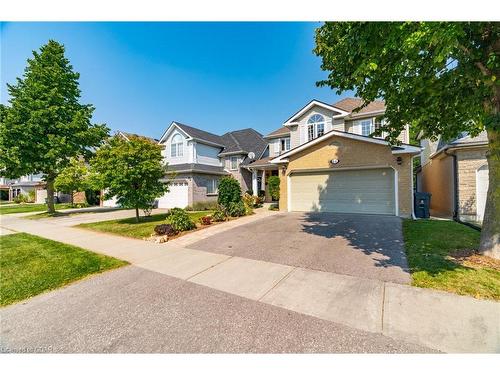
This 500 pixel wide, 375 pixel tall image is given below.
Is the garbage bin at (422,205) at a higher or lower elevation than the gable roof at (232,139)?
lower

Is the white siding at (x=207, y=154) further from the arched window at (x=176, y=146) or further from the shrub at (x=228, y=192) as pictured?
the shrub at (x=228, y=192)

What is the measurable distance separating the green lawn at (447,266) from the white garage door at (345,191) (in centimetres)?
368

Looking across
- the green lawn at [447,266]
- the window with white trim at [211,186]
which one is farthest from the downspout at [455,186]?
the window with white trim at [211,186]

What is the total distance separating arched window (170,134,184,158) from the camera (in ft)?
65.1

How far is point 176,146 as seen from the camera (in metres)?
20.1

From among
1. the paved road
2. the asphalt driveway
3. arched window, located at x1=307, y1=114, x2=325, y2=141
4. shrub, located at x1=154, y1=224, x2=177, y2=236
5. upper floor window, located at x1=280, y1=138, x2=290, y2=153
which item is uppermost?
arched window, located at x1=307, y1=114, x2=325, y2=141

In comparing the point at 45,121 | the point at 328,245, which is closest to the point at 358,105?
the point at 328,245

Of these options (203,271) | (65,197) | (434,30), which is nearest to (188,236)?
(203,271)

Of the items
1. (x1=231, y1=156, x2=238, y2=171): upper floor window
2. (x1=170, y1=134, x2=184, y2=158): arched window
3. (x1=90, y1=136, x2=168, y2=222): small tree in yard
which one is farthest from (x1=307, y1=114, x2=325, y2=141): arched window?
(x1=170, y1=134, x2=184, y2=158): arched window

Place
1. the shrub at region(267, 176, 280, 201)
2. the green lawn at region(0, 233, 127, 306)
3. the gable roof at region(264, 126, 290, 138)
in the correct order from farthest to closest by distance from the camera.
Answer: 1. the gable roof at region(264, 126, 290, 138)
2. the shrub at region(267, 176, 280, 201)
3. the green lawn at region(0, 233, 127, 306)

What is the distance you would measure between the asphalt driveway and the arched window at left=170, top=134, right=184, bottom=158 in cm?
1246

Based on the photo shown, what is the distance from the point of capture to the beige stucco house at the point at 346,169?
11.0m

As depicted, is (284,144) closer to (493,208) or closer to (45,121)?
(493,208)

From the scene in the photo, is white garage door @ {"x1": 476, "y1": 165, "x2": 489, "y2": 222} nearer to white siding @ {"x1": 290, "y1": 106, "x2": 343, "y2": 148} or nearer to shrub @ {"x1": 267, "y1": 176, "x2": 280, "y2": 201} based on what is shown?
white siding @ {"x1": 290, "y1": 106, "x2": 343, "y2": 148}
